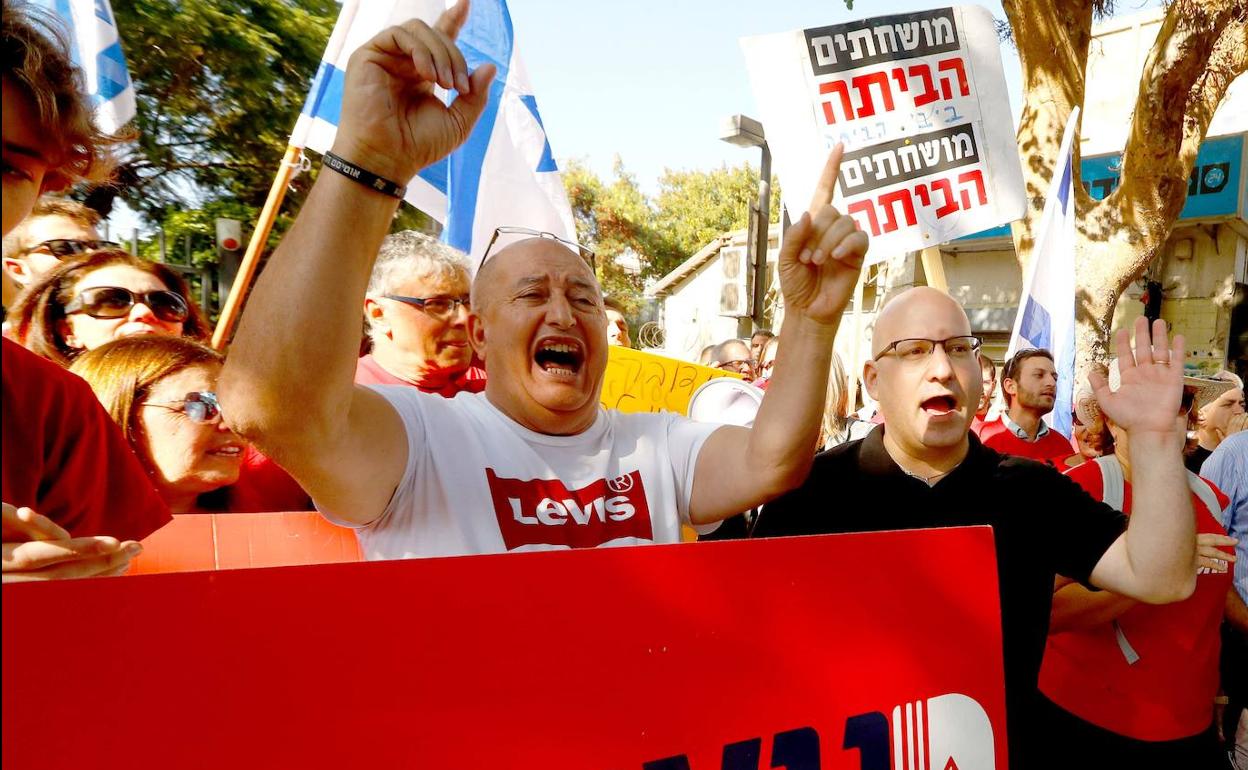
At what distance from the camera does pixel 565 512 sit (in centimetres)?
159

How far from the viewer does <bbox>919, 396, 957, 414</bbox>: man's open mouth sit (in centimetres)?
199

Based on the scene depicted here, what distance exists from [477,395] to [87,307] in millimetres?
1245

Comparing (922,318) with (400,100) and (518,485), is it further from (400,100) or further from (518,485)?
(400,100)

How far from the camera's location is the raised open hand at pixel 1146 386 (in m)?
1.76

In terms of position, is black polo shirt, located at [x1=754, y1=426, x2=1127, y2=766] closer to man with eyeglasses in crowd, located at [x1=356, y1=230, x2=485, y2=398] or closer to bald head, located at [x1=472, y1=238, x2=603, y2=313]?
bald head, located at [x1=472, y1=238, x2=603, y2=313]

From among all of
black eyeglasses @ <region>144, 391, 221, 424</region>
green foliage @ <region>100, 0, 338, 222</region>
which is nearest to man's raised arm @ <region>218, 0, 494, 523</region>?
black eyeglasses @ <region>144, 391, 221, 424</region>

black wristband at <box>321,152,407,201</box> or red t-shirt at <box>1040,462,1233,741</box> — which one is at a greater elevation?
black wristband at <box>321,152,407,201</box>

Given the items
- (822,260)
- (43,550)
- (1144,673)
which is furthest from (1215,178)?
(43,550)

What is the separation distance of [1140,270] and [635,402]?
18.1 ft

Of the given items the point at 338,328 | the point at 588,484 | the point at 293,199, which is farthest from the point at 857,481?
the point at 293,199

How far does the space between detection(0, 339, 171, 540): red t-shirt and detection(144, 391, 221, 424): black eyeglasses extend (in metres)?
0.55

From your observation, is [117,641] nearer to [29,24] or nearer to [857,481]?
[29,24]

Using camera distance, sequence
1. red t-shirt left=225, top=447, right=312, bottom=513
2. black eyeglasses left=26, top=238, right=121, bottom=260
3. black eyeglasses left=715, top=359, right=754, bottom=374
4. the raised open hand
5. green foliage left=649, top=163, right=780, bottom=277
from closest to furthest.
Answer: the raised open hand, red t-shirt left=225, top=447, right=312, bottom=513, black eyeglasses left=26, top=238, right=121, bottom=260, black eyeglasses left=715, top=359, right=754, bottom=374, green foliage left=649, top=163, right=780, bottom=277

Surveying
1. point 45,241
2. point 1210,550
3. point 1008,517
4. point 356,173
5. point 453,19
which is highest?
point 453,19
